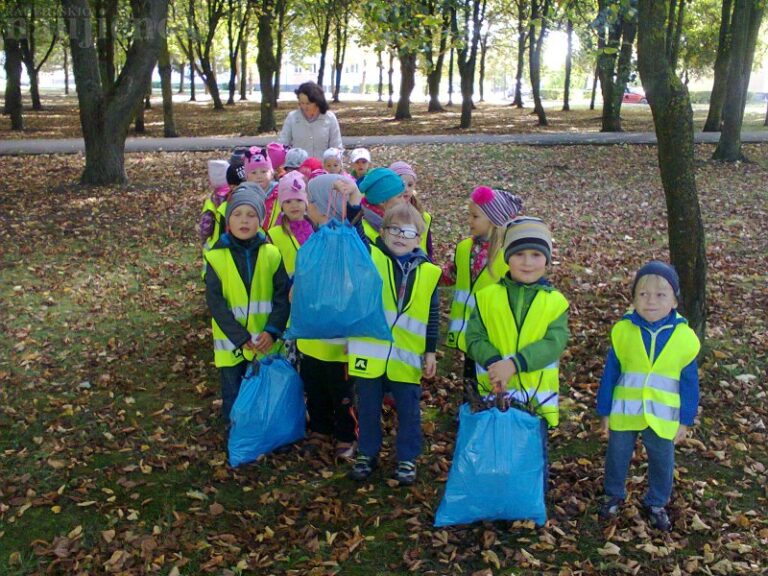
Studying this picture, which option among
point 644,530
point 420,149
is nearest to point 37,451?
point 644,530

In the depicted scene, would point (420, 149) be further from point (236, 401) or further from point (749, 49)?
point (236, 401)

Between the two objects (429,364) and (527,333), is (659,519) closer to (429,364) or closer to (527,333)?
(527,333)

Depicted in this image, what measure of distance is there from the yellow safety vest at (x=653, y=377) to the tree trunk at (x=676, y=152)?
6.87 ft

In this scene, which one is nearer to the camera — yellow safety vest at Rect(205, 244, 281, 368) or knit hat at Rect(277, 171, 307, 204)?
yellow safety vest at Rect(205, 244, 281, 368)

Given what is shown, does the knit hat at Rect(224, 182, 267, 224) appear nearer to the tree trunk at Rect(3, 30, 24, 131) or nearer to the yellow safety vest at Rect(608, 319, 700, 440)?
the yellow safety vest at Rect(608, 319, 700, 440)

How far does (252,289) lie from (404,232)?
40.8 inches

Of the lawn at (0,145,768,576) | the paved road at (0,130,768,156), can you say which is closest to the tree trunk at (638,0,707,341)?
the lawn at (0,145,768,576)


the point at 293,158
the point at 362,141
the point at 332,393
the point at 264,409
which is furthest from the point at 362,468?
the point at 362,141

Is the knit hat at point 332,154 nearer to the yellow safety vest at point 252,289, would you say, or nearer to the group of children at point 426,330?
the group of children at point 426,330

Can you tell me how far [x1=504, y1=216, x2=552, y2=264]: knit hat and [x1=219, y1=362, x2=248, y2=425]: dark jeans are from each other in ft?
6.15

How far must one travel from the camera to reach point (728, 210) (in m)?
11.4

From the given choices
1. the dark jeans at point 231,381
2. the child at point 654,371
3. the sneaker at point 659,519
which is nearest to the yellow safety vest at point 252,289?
the dark jeans at point 231,381

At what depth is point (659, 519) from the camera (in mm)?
3875

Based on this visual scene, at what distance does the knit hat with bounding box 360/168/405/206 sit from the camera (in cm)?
459
